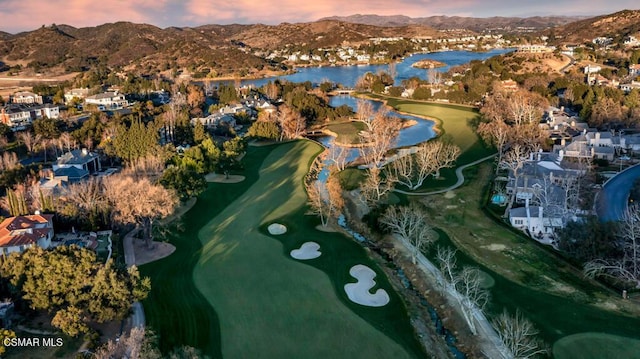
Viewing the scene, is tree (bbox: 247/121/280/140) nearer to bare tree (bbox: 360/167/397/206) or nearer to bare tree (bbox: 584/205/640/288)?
bare tree (bbox: 360/167/397/206)

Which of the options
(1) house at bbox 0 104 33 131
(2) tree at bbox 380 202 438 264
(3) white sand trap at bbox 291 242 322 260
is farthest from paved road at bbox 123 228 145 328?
(1) house at bbox 0 104 33 131

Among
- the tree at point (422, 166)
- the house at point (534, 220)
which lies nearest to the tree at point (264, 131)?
the tree at point (422, 166)

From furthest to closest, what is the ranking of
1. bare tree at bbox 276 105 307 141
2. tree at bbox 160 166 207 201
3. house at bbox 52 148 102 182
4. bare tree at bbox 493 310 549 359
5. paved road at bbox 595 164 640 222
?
bare tree at bbox 276 105 307 141, house at bbox 52 148 102 182, tree at bbox 160 166 207 201, paved road at bbox 595 164 640 222, bare tree at bbox 493 310 549 359

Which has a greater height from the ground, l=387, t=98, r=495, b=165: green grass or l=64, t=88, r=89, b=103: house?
l=64, t=88, r=89, b=103: house

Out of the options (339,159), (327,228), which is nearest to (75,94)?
(339,159)

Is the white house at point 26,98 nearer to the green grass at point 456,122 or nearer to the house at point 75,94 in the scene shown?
the house at point 75,94

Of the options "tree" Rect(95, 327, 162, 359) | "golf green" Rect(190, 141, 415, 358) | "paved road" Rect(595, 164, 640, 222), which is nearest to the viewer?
"tree" Rect(95, 327, 162, 359)
